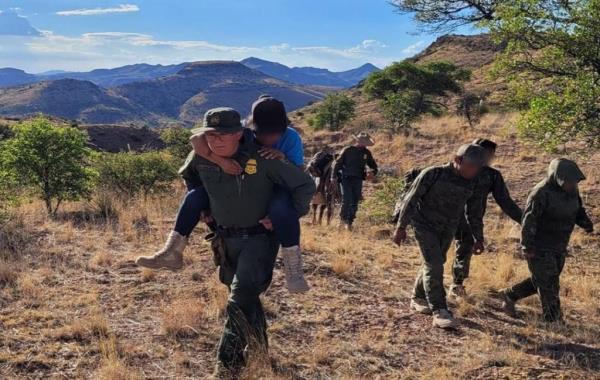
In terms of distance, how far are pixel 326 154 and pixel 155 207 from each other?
336 cm

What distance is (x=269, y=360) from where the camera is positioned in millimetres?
3928

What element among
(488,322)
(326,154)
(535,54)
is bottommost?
(488,322)

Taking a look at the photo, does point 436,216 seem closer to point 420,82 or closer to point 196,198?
point 196,198

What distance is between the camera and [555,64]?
748 cm

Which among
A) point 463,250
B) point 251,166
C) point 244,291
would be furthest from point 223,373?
point 463,250

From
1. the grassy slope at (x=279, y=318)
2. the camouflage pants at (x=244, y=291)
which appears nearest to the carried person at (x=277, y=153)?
the camouflage pants at (x=244, y=291)

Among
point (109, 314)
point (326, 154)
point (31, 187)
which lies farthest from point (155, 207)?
point (109, 314)

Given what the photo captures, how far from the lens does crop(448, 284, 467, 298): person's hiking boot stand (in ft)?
19.3

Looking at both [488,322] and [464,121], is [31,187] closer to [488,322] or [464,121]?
[488,322]

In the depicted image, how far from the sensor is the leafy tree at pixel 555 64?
22.3 ft

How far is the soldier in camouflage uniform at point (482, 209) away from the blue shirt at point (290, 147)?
8.34 feet

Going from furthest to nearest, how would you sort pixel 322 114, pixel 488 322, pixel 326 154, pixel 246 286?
pixel 322 114, pixel 326 154, pixel 488 322, pixel 246 286

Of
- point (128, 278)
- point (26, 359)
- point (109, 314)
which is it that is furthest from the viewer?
point (128, 278)

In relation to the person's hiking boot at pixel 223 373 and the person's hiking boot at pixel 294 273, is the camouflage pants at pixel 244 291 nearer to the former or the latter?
the person's hiking boot at pixel 223 373
